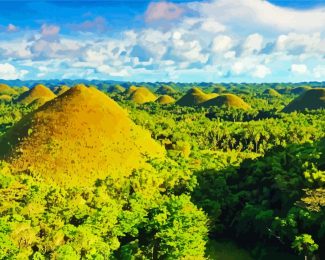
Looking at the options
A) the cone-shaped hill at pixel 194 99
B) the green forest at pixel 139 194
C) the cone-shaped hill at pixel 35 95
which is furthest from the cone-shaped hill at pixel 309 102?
the cone-shaped hill at pixel 35 95

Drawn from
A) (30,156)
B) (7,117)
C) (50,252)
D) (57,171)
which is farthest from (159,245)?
(7,117)

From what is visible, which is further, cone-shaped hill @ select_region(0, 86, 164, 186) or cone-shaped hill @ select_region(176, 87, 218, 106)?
cone-shaped hill @ select_region(176, 87, 218, 106)

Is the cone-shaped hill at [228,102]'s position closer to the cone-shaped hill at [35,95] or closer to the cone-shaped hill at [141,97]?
the cone-shaped hill at [141,97]

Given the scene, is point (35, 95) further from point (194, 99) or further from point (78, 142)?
point (78, 142)

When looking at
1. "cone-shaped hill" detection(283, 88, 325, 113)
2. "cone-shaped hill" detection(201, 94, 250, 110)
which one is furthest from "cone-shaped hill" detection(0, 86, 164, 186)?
"cone-shaped hill" detection(201, 94, 250, 110)

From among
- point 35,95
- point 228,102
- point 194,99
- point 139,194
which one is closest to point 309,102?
point 228,102

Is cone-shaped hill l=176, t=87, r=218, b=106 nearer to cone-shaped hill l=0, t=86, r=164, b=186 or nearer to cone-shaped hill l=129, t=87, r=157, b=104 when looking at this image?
cone-shaped hill l=129, t=87, r=157, b=104

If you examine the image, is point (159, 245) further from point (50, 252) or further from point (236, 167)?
point (236, 167)
